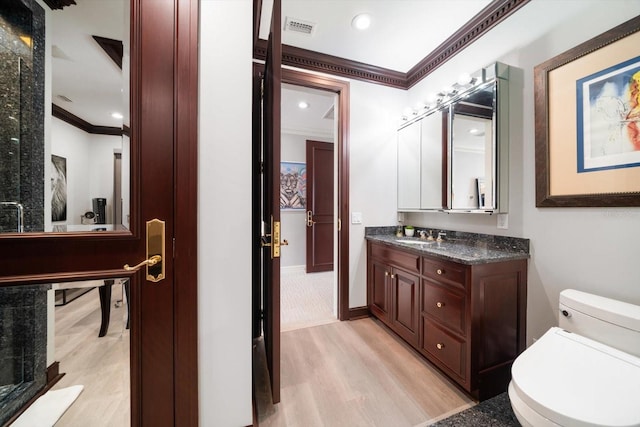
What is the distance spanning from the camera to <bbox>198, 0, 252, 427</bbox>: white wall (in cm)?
100

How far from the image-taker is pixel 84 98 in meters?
0.91

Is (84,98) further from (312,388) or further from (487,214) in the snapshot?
(487,214)

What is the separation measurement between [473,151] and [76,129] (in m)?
2.32

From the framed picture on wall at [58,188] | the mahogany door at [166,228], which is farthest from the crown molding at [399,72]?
the framed picture on wall at [58,188]

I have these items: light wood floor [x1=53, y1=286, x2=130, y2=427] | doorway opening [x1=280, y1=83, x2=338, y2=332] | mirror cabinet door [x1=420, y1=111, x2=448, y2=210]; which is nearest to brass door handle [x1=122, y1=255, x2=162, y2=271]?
light wood floor [x1=53, y1=286, x2=130, y2=427]

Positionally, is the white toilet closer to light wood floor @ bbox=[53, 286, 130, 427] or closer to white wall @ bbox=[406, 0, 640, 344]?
white wall @ bbox=[406, 0, 640, 344]

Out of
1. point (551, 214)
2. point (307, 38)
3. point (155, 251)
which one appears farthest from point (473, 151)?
point (155, 251)

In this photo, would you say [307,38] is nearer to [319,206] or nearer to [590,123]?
[590,123]

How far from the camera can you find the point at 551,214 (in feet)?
4.81

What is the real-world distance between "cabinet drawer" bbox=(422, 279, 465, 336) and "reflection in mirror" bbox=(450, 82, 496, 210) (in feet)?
2.30

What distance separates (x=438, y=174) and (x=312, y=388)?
1970mm

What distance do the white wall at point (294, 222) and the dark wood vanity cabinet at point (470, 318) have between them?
264 cm

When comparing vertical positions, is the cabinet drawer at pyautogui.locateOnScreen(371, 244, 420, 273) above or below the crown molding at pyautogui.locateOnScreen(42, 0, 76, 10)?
below

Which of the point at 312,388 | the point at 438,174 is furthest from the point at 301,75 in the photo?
the point at 312,388
